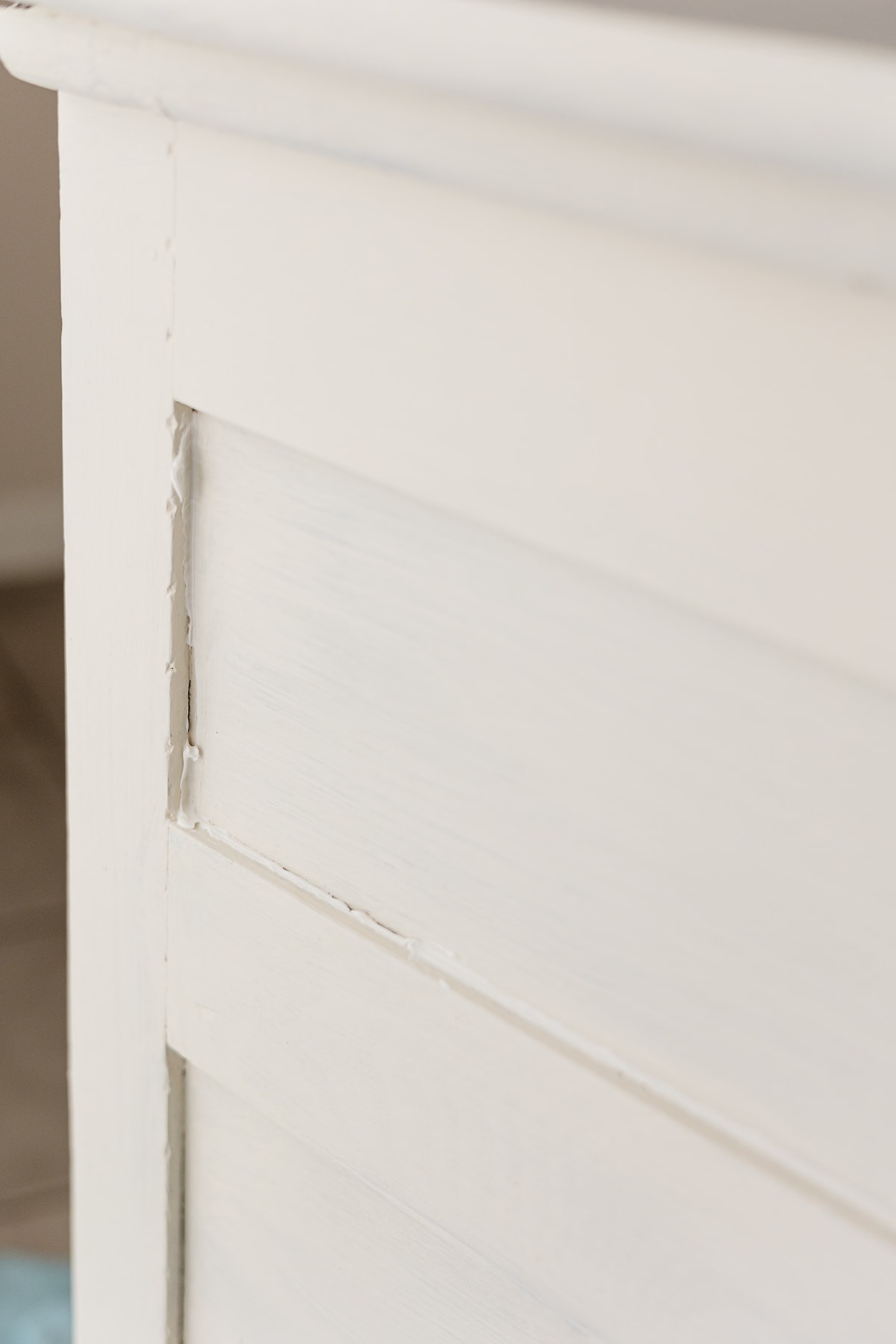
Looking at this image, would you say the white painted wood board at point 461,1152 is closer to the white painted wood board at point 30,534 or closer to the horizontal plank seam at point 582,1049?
the horizontal plank seam at point 582,1049

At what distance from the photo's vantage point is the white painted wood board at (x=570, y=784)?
0.29 metres

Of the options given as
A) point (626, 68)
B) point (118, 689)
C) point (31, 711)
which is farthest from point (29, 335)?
point (626, 68)

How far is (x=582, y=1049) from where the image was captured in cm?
36

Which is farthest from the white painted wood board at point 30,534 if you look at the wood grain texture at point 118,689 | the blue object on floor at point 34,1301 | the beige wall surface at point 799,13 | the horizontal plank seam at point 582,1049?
the beige wall surface at point 799,13

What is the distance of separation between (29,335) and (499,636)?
6.83 feet

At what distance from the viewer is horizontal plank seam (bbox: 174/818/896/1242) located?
319 millimetres

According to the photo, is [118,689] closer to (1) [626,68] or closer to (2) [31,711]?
(1) [626,68]

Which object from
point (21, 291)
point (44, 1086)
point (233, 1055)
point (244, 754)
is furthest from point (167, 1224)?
point (21, 291)

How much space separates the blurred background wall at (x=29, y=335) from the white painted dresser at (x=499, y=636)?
6.10ft

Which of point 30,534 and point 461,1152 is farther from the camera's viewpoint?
point 30,534

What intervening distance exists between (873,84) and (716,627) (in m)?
0.12

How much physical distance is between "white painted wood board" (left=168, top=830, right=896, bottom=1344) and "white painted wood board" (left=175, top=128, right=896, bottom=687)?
5.7 inches

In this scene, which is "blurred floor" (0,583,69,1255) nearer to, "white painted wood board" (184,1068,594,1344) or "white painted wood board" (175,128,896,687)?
"white painted wood board" (184,1068,594,1344)

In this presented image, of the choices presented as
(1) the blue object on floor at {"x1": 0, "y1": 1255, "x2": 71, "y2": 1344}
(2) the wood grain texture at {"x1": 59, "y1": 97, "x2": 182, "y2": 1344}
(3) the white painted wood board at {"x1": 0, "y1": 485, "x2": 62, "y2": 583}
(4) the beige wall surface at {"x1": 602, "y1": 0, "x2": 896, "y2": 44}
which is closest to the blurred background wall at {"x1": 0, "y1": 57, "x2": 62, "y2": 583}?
(3) the white painted wood board at {"x1": 0, "y1": 485, "x2": 62, "y2": 583}
